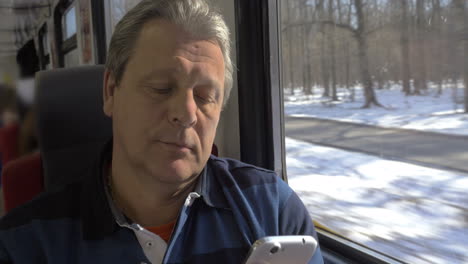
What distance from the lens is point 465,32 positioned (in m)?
1.04

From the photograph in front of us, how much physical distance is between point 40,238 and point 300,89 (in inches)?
46.0

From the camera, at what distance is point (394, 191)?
1.28m

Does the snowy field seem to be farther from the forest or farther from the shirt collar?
the shirt collar

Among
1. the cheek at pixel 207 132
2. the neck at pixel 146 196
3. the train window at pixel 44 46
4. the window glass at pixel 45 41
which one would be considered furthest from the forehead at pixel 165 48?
the window glass at pixel 45 41

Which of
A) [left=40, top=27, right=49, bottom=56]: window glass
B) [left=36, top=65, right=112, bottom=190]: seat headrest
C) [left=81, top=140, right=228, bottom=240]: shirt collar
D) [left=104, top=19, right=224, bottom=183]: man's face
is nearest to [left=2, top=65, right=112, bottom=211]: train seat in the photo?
[left=36, top=65, right=112, bottom=190]: seat headrest

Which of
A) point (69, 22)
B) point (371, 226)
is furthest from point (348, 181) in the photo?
point (69, 22)

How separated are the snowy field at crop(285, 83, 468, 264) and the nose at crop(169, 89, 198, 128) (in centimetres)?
68

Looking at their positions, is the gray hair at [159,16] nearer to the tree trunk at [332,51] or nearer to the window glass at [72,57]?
the tree trunk at [332,51]

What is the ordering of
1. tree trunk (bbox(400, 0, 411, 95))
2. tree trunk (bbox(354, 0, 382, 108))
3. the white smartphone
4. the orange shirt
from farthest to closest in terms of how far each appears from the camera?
tree trunk (bbox(354, 0, 382, 108)) < tree trunk (bbox(400, 0, 411, 95)) < the orange shirt < the white smartphone

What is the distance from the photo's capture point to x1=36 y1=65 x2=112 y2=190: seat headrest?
1.27 meters

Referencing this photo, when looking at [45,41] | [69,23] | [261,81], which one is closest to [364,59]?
[261,81]

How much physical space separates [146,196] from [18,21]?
220cm

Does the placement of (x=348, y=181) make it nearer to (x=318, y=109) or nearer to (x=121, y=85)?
(x=318, y=109)

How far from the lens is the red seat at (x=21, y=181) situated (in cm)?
128
